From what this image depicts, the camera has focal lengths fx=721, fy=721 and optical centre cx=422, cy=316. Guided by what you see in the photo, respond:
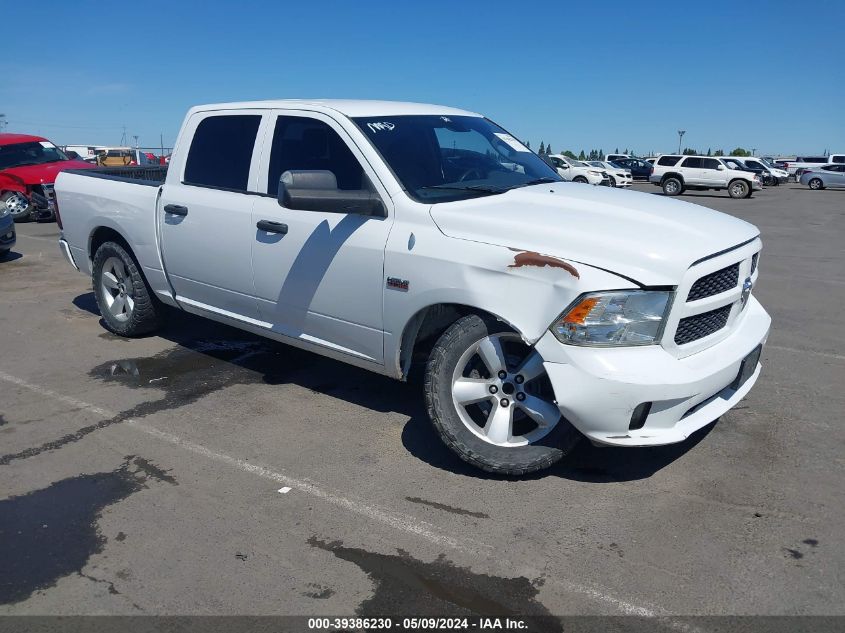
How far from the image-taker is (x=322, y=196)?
4.07 metres

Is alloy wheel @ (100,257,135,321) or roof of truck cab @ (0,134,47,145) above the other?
roof of truck cab @ (0,134,47,145)

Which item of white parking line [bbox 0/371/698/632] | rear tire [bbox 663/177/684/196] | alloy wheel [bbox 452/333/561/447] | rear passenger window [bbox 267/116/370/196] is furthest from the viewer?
rear tire [bbox 663/177/684/196]

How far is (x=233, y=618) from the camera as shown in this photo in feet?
9.18

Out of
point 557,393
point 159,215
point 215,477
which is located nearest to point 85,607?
point 215,477

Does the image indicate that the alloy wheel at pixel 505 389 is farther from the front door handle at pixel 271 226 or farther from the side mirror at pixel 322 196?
the front door handle at pixel 271 226

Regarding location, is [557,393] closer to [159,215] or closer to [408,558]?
[408,558]

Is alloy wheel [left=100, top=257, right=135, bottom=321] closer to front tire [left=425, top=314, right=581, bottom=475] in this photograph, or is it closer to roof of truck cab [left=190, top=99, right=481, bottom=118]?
roof of truck cab [left=190, top=99, right=481, bottom=118]

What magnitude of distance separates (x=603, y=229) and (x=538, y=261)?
42 cm

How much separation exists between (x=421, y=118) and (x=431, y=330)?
1628 mm

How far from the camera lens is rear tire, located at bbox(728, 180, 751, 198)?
31812 mm

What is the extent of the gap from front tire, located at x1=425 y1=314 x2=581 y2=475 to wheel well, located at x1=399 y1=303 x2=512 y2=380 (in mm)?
199

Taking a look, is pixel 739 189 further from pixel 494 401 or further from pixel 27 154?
pixel 494 401

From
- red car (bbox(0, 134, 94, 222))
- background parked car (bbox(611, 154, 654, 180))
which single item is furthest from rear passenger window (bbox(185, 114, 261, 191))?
background parked car (bbox(611, 154, 654, 180))

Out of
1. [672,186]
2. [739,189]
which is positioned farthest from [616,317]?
[672,186]
